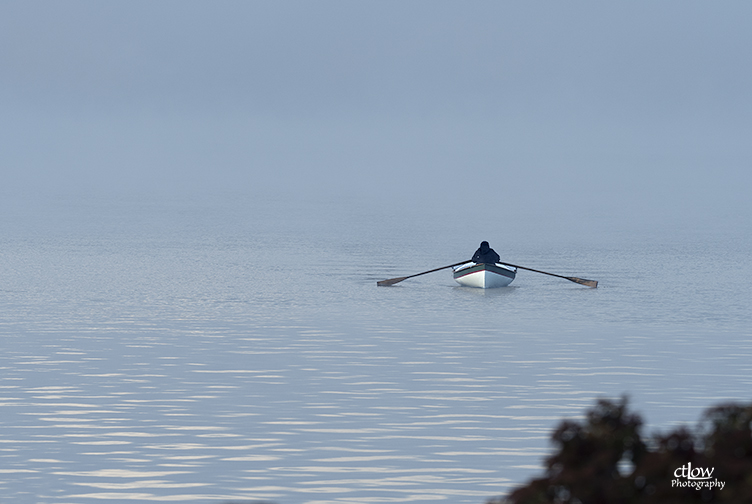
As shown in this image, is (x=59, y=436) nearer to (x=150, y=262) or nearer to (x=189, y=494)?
(x=189, y=494)

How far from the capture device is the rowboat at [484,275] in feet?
173

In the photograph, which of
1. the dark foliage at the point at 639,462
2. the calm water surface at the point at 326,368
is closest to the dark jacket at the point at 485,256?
the calm water surface at the point at 326,368

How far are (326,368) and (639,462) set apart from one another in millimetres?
22605

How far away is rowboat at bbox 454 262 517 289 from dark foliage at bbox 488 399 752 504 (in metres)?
42.5

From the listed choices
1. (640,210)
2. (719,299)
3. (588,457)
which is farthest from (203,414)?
(640,210)

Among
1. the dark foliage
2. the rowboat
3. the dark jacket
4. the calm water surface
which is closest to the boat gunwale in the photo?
the rowboat

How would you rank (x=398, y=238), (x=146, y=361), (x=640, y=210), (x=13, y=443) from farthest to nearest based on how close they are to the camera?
(x=640, y=210) → (x=398, y=238) → (x=146, y=361) → (x=13, y=443)

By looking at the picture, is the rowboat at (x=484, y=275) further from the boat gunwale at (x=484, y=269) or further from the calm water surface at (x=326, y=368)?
the calm water surface at (x=326, y=368)

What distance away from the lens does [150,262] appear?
6944cm

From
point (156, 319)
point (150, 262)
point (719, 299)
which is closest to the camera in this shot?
point (156, 319)

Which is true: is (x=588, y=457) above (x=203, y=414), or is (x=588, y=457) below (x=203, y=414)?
above

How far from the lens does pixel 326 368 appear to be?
107 feet

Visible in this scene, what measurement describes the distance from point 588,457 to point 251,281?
1913 inches

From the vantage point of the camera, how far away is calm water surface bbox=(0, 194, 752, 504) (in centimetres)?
2131
